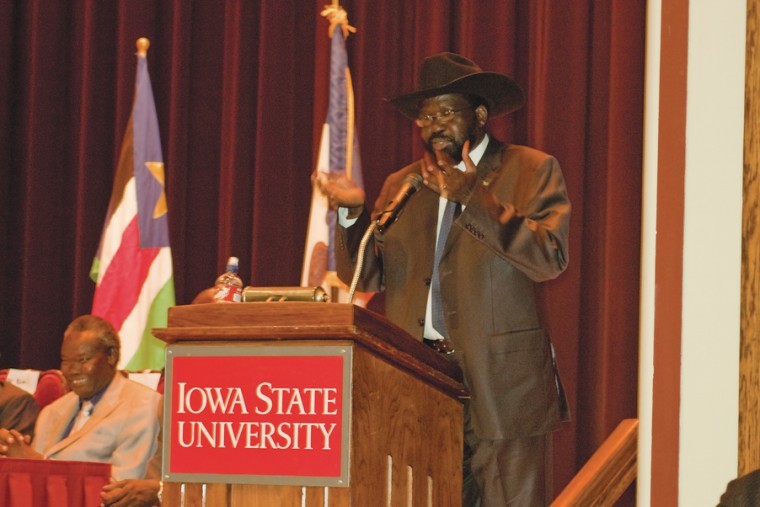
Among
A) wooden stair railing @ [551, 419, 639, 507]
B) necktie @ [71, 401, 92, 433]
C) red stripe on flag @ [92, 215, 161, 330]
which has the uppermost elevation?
red stripe on flag @ [92, 215, 161, 330]

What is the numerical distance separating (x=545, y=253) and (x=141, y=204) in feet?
10.8

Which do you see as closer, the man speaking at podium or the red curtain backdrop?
the man speaking at podium

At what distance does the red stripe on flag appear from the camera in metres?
5.48

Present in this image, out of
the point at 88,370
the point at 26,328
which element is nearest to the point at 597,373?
the point at 88,370

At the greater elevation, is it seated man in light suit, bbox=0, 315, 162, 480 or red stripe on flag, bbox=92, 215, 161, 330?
red stripe on flag, bbox=92, 215, 161, 330

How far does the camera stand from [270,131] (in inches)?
220

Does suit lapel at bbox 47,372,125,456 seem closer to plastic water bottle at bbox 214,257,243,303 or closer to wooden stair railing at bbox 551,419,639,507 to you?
plastic water bottle at bbox 214,257,243,303

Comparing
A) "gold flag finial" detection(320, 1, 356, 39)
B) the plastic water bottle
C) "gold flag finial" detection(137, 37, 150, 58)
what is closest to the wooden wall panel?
the plastic water bottle

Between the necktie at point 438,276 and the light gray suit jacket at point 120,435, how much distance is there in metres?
1.45

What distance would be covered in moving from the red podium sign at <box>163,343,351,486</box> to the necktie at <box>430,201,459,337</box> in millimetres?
841

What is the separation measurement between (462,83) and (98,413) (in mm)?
1867

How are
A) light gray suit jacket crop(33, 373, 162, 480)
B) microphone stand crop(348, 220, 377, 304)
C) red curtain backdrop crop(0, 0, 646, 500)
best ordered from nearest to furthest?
microphone stand crop(348, 220, 377, 304)
light gray suit jacket crop(33, 373, 162, 480)
red curtain backdrop crop(0, 0, 646, 500)

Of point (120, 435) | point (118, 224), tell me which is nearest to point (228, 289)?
point (120, 435)

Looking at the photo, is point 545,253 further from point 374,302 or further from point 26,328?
point 26,328
